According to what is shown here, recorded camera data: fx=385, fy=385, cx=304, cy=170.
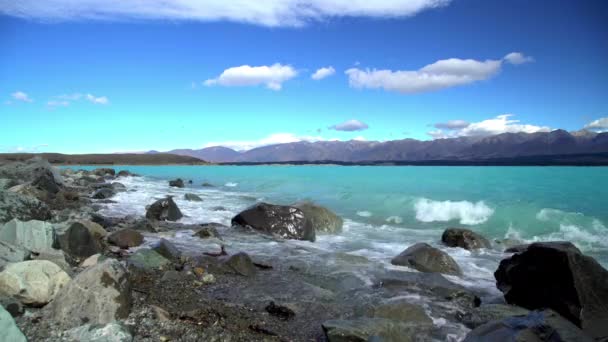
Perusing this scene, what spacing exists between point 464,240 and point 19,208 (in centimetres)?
1293

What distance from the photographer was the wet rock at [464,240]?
12.4 meters

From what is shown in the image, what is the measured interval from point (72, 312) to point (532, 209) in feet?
69.0

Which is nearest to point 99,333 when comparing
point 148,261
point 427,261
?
point 148,261

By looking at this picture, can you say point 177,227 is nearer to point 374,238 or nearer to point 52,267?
point 374,238

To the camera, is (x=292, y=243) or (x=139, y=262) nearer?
(x=139, y=262)

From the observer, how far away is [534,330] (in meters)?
4.19

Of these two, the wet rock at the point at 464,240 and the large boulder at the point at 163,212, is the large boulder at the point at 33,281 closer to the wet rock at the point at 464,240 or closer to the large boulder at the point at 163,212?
the large boulder at the point at 163,212

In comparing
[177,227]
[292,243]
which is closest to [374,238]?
[292,243]

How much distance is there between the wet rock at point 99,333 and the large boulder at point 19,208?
6371mm

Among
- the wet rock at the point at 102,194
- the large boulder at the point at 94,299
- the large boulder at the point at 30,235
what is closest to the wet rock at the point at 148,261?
the large boulder at the point at 30,235

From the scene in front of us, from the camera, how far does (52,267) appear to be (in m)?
5.52

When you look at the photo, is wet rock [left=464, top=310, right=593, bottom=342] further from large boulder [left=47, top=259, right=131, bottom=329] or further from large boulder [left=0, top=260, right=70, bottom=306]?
large boulder [left=0, top=260, right=70, bottom=306]

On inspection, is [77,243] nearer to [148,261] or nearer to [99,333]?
[148,261]

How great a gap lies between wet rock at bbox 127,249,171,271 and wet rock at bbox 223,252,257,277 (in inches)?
49.2
